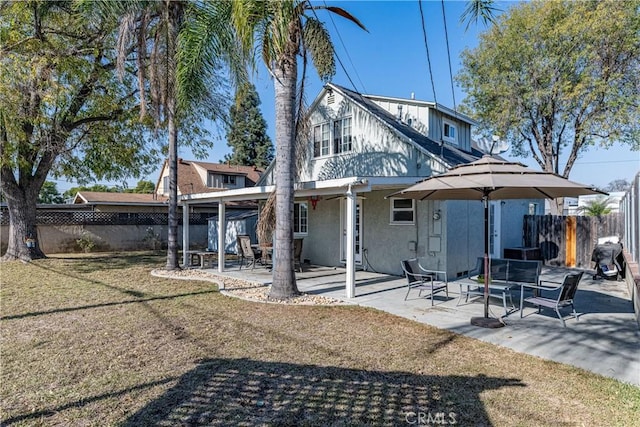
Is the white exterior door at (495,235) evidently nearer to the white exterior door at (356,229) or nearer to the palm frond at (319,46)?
the white exterior door at (356,229)

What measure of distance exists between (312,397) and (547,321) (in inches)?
185

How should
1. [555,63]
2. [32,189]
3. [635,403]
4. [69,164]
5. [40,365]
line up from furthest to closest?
[555,63] < [69,164] < [32,189] < [40,365] < [635,403]

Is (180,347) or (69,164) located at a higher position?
(69,164)

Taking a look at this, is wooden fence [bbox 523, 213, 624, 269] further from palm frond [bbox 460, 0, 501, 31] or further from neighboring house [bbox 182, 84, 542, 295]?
palm frond [bbox 460, 0, 501, 31]

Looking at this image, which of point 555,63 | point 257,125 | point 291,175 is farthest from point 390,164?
point 257,125

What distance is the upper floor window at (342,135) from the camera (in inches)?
502

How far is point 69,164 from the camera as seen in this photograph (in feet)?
50.3

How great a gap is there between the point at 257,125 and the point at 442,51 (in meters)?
31.6

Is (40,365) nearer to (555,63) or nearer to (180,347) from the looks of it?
(180,347)

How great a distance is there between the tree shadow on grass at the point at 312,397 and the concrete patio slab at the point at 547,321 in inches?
56.3

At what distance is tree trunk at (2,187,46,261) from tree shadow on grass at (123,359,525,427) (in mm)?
13774

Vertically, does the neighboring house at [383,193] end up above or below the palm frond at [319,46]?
below

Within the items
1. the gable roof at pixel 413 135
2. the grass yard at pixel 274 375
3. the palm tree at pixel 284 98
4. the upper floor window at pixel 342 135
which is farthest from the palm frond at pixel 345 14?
the grass yard at pixel 274 375

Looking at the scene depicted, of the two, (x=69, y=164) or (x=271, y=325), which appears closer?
(x=271, y=325)
